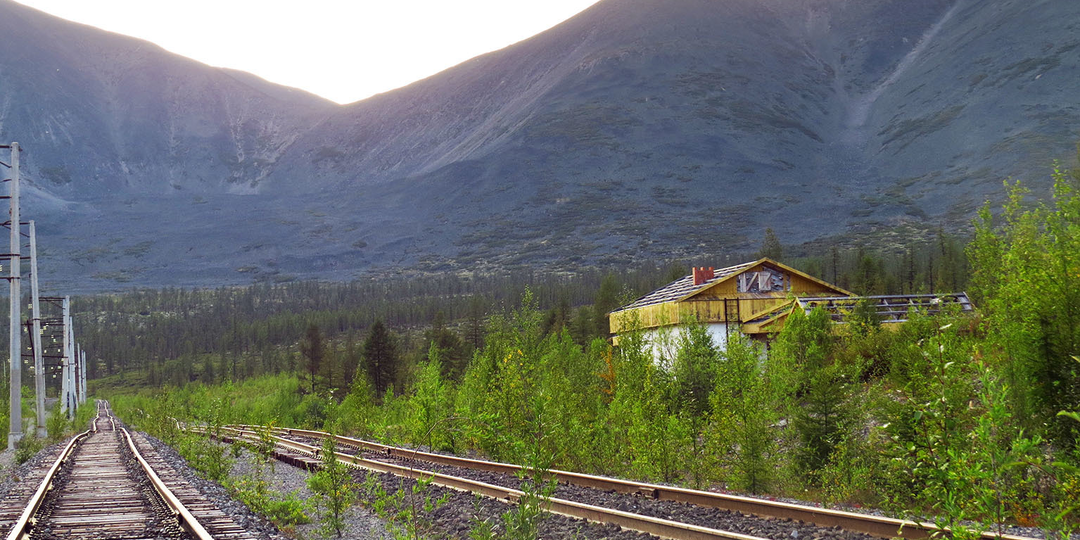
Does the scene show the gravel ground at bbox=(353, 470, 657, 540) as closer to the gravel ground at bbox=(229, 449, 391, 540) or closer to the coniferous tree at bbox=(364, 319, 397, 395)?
the gravel ground at bbox=(229, 449, 391, 540)

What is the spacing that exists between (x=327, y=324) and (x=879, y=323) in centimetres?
11729

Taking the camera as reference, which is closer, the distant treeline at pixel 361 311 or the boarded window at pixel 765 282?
the boarded window at pixel 765 282

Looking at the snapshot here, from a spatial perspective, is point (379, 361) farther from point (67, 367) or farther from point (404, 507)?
point (404, 507)

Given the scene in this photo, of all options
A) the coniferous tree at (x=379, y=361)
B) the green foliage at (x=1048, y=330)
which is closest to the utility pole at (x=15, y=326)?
the green foliage at (x=1048, y=330)

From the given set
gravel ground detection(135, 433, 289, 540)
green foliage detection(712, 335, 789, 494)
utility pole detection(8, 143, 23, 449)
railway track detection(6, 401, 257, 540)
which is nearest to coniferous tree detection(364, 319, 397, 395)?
utility pole detection(8, 143, 23, 449)

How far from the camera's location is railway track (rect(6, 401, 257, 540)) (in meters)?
8.68

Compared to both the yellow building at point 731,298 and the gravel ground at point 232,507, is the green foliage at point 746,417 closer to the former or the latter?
the gravel ground at point 232,507

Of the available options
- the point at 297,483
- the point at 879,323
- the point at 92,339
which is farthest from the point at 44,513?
the point at 92,339

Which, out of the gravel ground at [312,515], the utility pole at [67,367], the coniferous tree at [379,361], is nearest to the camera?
the gravel ground at [312,515]

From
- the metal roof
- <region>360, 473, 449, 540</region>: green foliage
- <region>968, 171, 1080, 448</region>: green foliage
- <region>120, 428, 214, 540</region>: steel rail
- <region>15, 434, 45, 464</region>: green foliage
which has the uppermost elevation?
the metal roof

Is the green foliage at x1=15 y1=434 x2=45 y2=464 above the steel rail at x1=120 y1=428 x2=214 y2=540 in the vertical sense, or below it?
below

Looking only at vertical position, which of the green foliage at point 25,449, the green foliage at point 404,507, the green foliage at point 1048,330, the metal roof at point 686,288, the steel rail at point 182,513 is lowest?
the green foliage at point 25,449

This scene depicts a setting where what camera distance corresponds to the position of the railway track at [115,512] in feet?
28.5

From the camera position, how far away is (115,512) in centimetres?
1012
